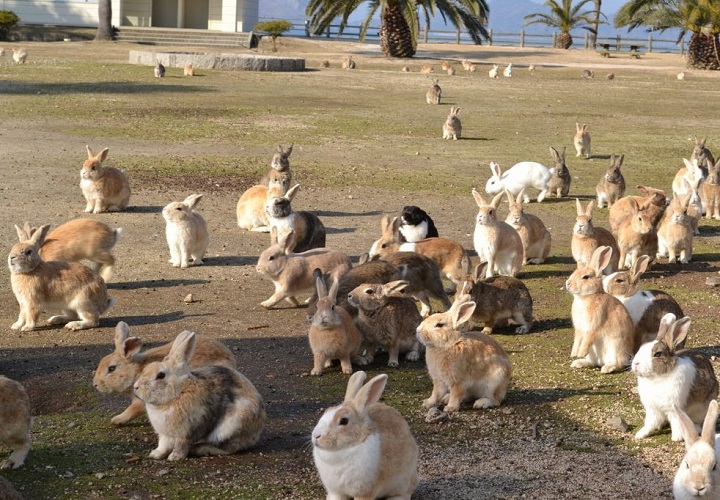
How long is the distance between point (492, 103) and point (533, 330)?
74.1ft

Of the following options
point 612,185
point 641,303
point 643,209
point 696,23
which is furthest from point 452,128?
point 696,23

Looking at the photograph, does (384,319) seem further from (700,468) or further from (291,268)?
(700,468)

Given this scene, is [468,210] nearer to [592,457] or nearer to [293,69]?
[592,457]

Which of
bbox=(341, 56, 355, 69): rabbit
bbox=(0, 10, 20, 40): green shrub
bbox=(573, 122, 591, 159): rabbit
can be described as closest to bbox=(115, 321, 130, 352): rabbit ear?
bbox=(573, 122, 591, 159): rabbit

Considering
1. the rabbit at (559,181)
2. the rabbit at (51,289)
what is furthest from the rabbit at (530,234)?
the rabbit at (51,289)

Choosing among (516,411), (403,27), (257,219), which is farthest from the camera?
(403,27)

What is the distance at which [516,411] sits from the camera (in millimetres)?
7770

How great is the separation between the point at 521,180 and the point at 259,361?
8928 millimetres

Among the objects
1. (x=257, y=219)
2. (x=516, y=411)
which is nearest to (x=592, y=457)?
(x=516, y=411)

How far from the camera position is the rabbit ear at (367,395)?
18.8 feet

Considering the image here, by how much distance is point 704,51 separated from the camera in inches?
1892

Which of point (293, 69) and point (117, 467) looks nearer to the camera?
point (117, 467)

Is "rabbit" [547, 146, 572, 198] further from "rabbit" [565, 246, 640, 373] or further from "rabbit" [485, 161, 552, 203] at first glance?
"rabbit" [565, 246, 640, 373]

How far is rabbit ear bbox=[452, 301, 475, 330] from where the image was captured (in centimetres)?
757
